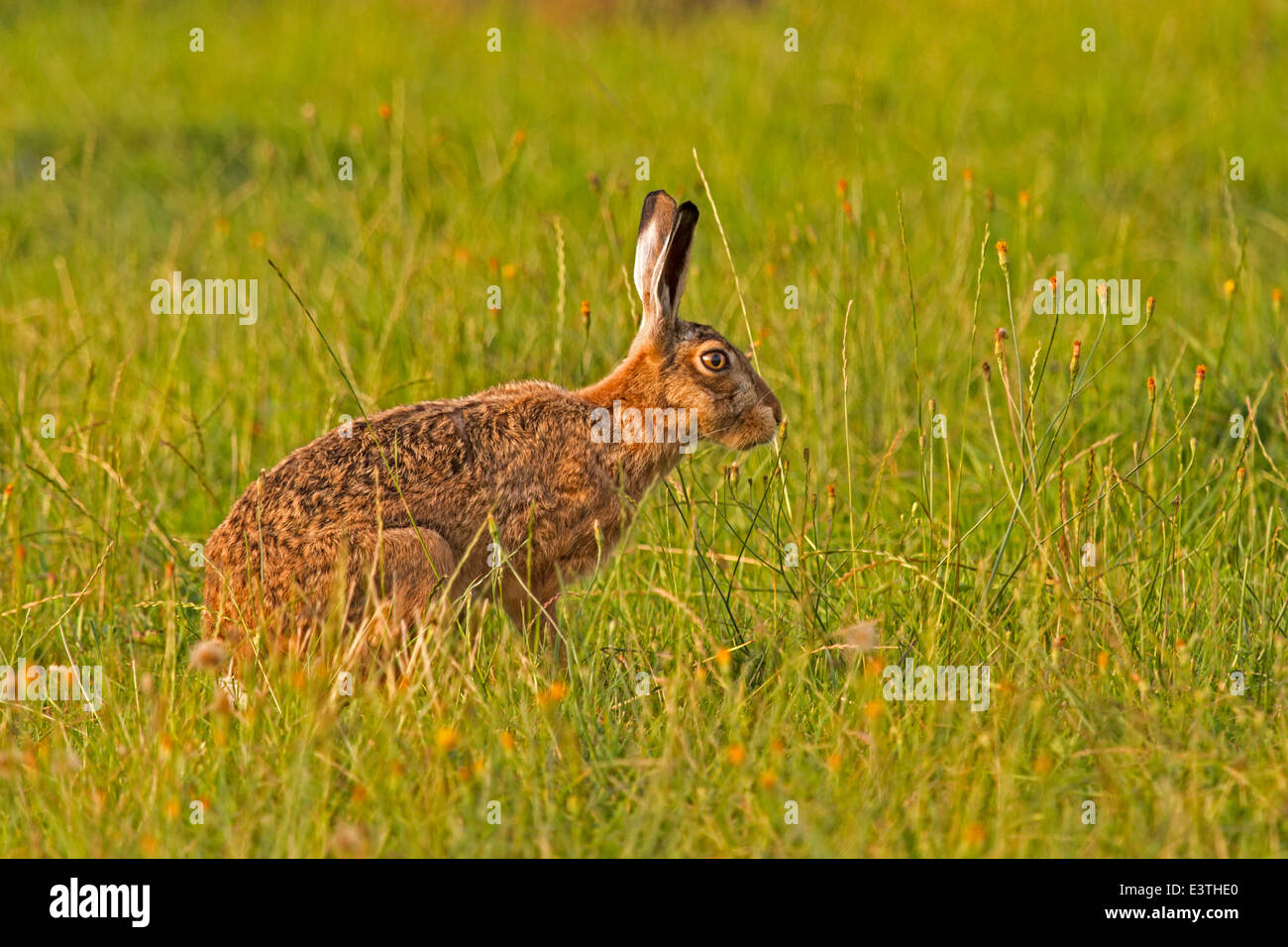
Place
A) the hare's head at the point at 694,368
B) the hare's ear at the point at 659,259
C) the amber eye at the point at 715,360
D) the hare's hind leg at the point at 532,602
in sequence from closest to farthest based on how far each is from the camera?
the hare's hind leg at the point at 532,602
the hare's ear at the point at 659,259
the hare's head at the point at 694,368
the amber eye at the point at 715,360

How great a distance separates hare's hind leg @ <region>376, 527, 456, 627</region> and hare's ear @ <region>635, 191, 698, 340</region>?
4.40ft

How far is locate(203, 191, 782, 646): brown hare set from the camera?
15.5 ft

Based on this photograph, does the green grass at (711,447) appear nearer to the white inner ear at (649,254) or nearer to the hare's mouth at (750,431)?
the hare's mouth at (750,431)

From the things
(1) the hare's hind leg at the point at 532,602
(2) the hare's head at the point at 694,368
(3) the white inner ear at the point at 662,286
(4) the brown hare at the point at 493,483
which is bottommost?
(1) the hare's hind leg at the point at 532,602

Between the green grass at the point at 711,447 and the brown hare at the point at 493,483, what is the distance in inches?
7.9

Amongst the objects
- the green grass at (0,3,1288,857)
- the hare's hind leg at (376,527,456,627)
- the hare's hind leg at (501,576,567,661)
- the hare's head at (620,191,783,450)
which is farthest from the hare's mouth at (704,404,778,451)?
the hare's hind leg at (376,527,456,627)

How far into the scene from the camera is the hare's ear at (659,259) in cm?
541

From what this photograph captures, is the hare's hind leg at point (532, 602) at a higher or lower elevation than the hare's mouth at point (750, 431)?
lower

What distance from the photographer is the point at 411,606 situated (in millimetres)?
4730

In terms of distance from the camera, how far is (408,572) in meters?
4.73

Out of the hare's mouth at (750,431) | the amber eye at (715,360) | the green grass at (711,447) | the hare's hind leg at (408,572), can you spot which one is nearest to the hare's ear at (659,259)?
the amber eye at (715,360)

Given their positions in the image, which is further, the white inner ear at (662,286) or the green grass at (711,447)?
the white inner ear at (662,286)
